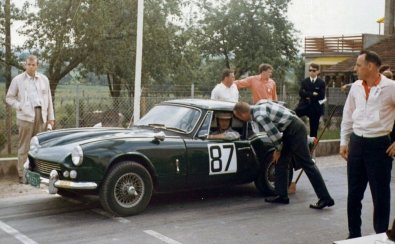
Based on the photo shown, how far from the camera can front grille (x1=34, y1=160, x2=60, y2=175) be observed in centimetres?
634

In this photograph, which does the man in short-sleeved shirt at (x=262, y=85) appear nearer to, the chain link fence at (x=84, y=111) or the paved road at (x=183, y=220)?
the chain link fence at (x=84, y=111)

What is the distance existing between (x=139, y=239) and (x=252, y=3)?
1539 inches

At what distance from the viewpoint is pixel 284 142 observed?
23.9 feet

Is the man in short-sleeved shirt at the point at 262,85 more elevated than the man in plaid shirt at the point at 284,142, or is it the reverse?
the man in short-sleeved shirt at the point at 262,85

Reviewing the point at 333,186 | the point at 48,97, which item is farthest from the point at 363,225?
the point at 48,97

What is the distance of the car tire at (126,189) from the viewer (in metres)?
6.30

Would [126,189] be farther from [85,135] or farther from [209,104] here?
[209,104]

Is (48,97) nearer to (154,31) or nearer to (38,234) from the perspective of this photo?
(38,234)

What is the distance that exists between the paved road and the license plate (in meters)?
0.36

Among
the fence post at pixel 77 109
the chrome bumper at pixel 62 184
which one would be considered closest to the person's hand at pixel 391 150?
the chrome bumper at pixel 62 184

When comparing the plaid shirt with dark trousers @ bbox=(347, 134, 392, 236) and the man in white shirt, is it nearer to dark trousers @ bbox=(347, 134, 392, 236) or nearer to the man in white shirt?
dark trousers @ bbox=(347, 134, 392, 236)

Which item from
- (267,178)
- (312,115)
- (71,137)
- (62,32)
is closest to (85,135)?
(71,137)

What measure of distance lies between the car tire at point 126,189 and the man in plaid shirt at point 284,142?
1404 mm

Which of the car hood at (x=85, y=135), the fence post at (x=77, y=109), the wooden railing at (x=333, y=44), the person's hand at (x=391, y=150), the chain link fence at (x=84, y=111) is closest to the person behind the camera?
the person's hand at (x=391, y=150)
